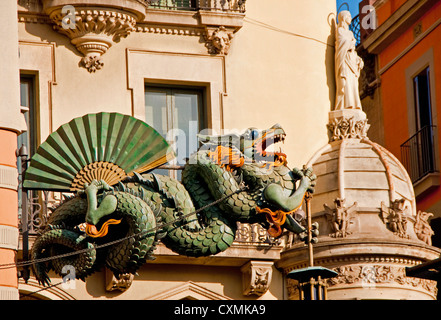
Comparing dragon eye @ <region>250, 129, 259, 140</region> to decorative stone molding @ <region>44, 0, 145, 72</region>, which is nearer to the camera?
dragon eye @ <region>250, 129, 259, 140</region>

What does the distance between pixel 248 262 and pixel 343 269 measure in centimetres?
163

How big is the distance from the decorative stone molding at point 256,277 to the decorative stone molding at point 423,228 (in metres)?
2.65

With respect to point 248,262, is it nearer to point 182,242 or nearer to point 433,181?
point 433,181

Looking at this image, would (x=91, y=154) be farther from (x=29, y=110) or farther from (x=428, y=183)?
(x=428, y=183)

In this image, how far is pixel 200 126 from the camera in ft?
104

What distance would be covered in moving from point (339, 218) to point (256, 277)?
1744 mm

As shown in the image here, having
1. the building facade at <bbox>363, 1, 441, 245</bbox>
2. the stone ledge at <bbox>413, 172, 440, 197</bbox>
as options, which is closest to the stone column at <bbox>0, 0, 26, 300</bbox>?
the stone ledge at <bbox>413, 172, 440, 197</bbox>

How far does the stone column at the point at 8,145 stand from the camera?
850 inches

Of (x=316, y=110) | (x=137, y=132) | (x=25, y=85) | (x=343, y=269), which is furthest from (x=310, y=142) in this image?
(x=137, y=132)

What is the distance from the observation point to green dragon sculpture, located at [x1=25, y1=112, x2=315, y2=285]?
21812mm

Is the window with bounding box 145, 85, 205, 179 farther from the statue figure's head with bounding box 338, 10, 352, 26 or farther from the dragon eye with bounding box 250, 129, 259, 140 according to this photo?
the dragon eye with bounding box 250, 129, 259, 140

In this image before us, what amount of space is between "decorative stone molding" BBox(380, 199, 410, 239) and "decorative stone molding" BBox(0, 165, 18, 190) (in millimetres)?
10525

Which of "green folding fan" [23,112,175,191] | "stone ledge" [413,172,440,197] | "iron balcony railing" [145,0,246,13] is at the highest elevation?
Answer: "iron balcony railing" [145,0,246,13]

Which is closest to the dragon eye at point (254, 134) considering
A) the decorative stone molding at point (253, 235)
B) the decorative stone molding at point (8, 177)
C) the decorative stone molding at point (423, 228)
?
the decorative stone molding at point (8, 177)
